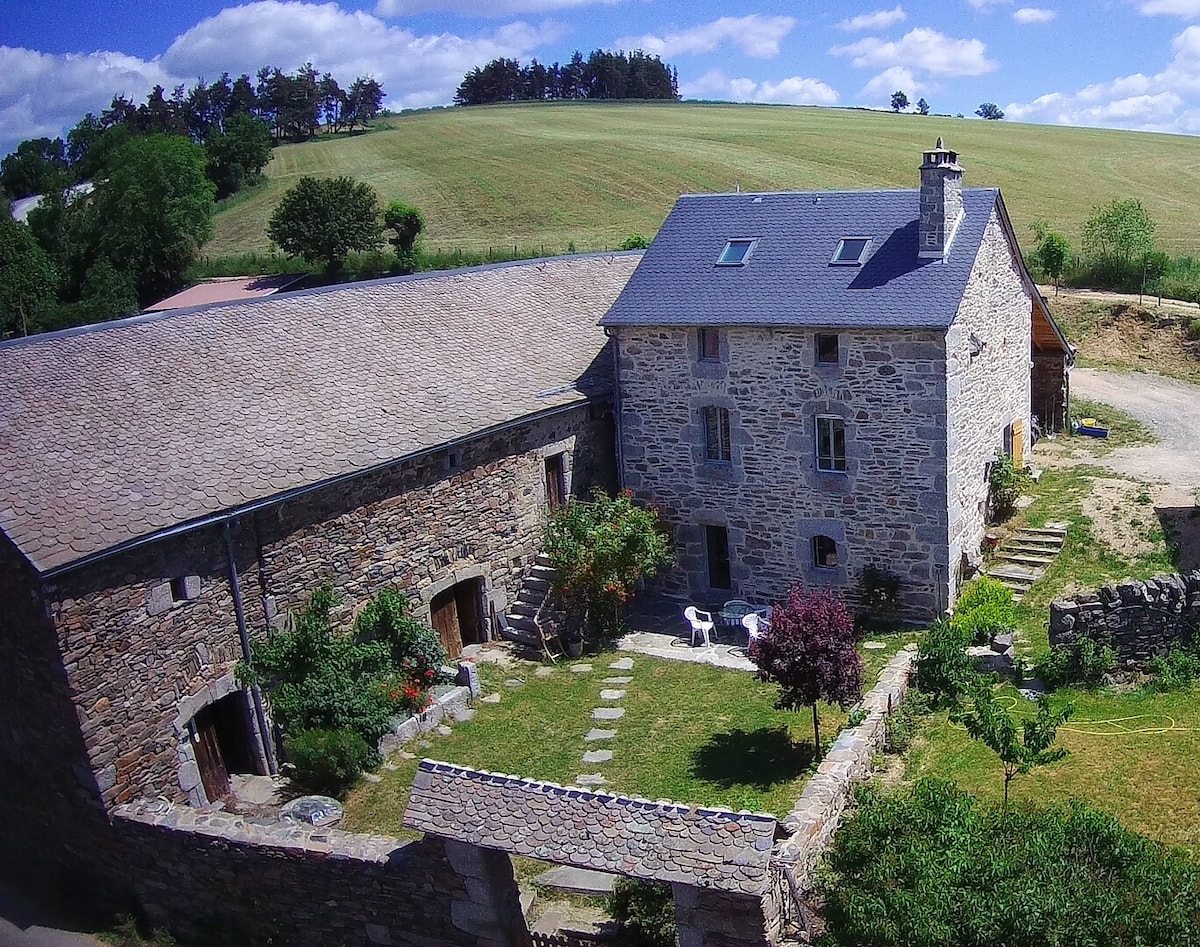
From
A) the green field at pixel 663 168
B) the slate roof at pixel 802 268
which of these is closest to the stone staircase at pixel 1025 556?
the slate roof at pixel 802 268

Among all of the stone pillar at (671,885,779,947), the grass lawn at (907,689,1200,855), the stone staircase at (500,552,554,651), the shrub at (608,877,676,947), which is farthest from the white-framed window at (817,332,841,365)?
the stone pillar at (671,885,779,947)

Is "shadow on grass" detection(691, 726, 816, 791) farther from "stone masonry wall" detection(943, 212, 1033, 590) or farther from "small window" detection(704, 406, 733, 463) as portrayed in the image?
"small window" detection(704, 406, 733, 463)

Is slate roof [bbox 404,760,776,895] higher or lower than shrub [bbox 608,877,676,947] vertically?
higher

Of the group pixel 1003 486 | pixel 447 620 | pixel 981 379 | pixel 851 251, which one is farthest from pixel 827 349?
pixel 447 620

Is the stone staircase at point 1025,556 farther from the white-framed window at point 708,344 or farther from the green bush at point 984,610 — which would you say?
the white-framed window at point 708,344

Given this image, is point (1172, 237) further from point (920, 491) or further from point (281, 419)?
point (281, 419)

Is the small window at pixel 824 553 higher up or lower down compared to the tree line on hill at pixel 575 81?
lower down

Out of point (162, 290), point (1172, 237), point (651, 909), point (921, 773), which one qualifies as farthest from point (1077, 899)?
point (162, 290)
